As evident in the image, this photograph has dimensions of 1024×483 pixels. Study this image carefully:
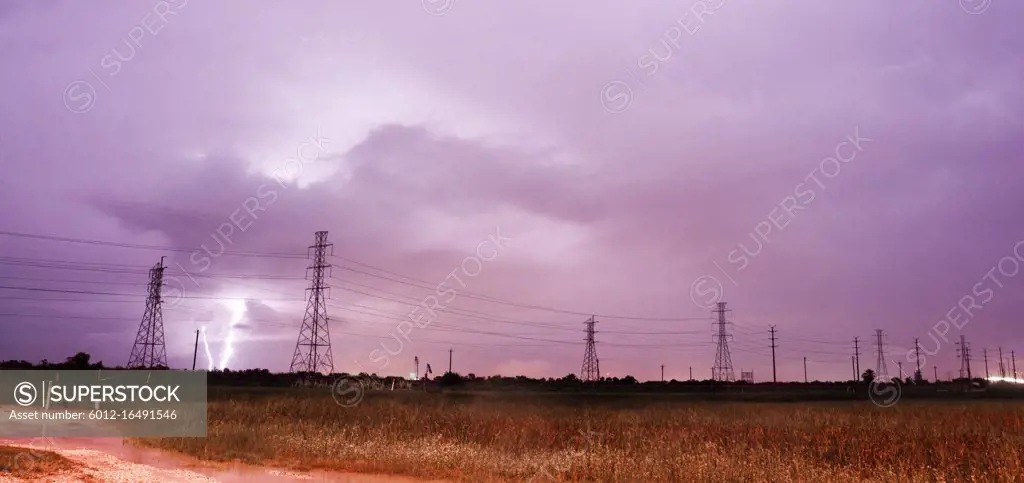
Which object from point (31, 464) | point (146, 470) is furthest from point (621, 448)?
point (31, 464)

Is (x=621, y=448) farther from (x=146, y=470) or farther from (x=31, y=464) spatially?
(x=31, y=464)

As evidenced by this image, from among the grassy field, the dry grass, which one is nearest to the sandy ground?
the dry grass

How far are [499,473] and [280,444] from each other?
8357 millimetres

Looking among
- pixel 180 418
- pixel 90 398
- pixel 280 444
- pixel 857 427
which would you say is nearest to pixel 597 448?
pixel 280 444

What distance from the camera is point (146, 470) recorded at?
16406mm

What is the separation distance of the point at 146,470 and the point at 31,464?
2.41 meters

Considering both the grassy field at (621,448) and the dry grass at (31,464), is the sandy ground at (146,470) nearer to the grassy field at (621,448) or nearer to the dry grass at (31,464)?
the dry grass at (31,464)

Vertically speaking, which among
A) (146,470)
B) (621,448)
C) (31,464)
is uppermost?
(31,464)

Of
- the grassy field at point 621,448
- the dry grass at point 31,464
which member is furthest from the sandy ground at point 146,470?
the grassy field at point 621,448

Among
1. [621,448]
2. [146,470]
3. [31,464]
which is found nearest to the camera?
[31,464]

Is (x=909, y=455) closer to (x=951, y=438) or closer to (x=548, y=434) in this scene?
(x=951, y=438)

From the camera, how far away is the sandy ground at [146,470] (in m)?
14.9

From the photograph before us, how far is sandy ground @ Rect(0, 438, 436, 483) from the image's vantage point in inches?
587

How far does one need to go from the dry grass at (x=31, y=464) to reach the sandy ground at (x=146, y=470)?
116 millimetres
